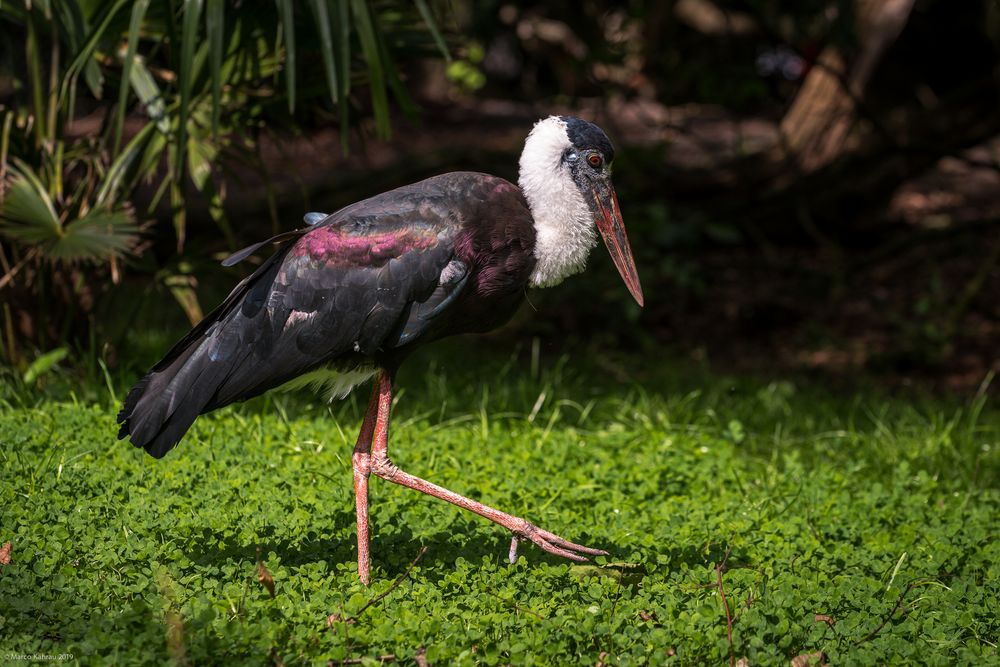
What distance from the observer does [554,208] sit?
3924mm

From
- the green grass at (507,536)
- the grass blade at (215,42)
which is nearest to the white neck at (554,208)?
the green grass at (507,536)

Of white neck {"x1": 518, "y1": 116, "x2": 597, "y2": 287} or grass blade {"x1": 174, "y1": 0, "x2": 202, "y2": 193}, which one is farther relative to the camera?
grass blade {"x1": 174, "y1": 0, "x2": 202, "y2": 193}

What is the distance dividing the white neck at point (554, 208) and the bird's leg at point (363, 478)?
734mm

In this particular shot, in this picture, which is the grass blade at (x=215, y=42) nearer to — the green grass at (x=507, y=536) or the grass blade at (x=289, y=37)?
the grass blade at (x=289, y=37)

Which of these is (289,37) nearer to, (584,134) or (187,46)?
(187,46)

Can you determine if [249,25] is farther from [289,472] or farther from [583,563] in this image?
[583,563]

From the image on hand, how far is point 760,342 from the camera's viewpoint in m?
8.25

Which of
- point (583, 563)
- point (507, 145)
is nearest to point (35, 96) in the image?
point (583, 563)

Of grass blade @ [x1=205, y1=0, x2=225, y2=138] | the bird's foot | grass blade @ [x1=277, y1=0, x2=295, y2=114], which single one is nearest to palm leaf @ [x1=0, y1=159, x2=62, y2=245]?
grass blade @ [x1=205, y1=0, x2=225, y2=138]

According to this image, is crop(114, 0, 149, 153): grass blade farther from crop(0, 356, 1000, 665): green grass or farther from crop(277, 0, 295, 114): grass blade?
crop(0, 356, 1000, 665): green grass

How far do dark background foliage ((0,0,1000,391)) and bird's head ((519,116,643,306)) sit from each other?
107 cm

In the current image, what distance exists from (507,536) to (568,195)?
1231 millimetres

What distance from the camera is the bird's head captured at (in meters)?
3.89

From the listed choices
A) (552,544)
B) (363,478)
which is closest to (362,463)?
(363,478)
